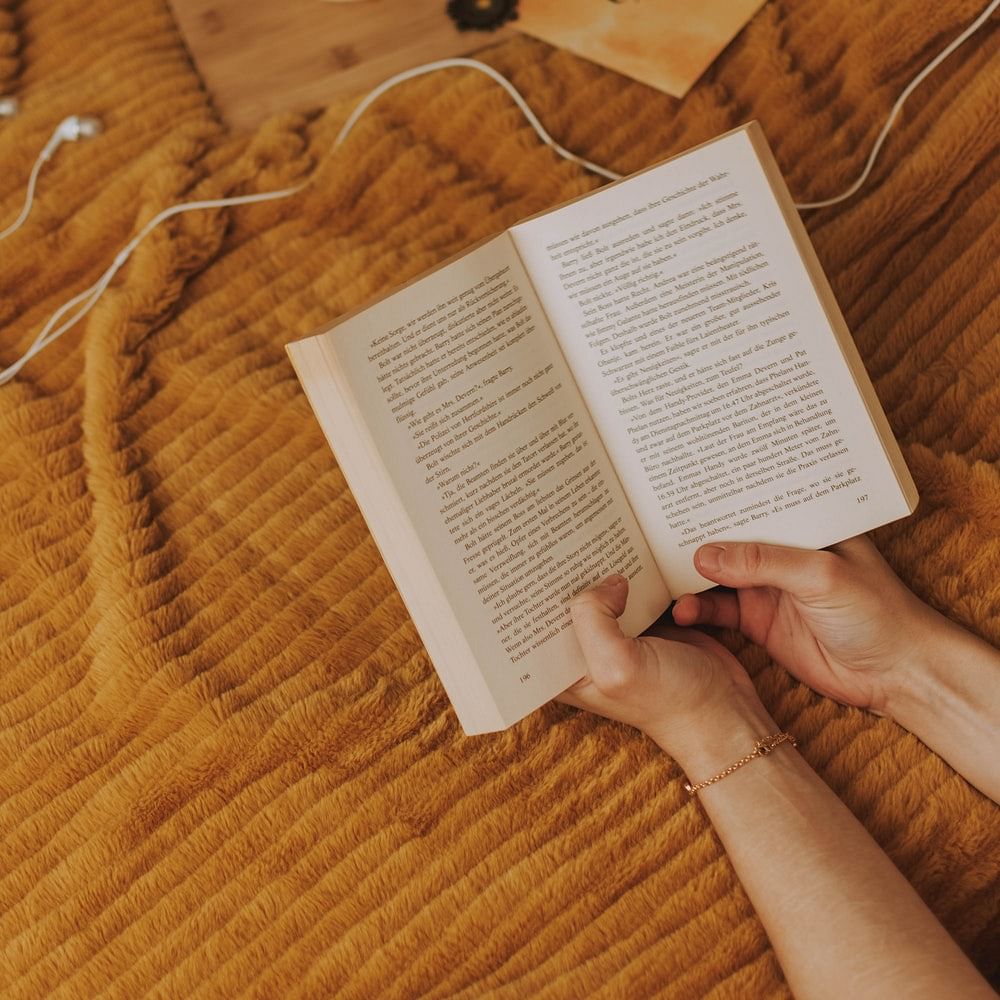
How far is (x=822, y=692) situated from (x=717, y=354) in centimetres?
32

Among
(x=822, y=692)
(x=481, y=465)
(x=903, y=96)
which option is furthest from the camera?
(x=903, y=96)

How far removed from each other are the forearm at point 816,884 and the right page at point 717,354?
0.19m

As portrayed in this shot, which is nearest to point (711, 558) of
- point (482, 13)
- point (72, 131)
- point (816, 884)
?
point (816, 884)

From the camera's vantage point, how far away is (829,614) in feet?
2.61

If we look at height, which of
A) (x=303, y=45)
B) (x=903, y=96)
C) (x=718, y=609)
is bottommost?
(x=718, y=609)

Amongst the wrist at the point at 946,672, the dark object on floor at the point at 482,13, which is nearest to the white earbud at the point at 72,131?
the dark object on floor at the point at 482,13

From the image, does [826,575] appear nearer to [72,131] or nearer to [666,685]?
[666,685]

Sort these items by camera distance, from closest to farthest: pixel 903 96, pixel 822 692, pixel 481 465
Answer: pixel 481 465, pixel 822 692, pixel 903 96

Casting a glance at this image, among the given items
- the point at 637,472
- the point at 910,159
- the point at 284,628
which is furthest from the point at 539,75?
the point at 284,628

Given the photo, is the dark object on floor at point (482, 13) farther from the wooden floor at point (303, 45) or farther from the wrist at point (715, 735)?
the wrist at point (715, 735)

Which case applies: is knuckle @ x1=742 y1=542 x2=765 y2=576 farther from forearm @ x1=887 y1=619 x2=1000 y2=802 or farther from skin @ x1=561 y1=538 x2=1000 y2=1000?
forearm @ x1=887 y1=619 x2=1000 y2=802

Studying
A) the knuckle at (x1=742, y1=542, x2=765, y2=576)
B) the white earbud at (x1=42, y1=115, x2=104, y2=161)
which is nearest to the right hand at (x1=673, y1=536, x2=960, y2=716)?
the knuckle at (x1=742, y1=542, x2=765, y2=576)

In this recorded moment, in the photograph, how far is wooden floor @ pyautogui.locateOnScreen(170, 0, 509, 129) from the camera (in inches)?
42.6

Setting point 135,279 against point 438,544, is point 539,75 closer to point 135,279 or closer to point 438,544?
point 135,279
